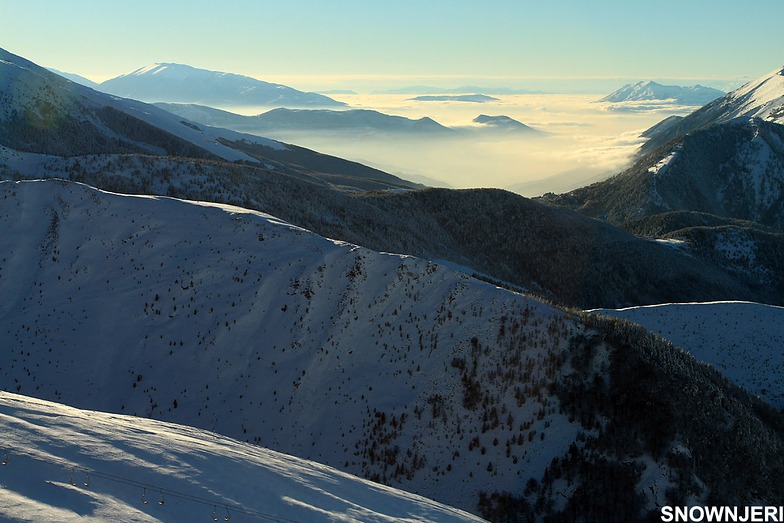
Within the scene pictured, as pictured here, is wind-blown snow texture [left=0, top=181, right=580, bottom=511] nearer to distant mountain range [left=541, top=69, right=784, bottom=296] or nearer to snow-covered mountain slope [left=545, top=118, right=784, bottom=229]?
distant mountain range [left=541, top=69, right=784, bottom=296]

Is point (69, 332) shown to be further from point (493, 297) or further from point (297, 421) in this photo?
point (493, 297)

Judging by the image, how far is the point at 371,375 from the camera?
2070 centimetres

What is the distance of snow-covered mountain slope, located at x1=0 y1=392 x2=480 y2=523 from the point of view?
30.7 feet

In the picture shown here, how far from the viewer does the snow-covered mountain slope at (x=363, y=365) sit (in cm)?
1641

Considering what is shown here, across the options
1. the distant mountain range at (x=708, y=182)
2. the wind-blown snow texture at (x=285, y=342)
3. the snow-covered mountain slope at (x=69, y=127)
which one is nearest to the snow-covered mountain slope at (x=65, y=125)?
the snow-covered mountain slope at (x=69, y=127)

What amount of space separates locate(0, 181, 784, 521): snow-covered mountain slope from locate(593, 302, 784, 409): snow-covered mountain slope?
703cm

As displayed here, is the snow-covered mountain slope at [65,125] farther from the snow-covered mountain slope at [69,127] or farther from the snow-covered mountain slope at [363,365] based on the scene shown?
the snow-covered mountain slope at [363,365]

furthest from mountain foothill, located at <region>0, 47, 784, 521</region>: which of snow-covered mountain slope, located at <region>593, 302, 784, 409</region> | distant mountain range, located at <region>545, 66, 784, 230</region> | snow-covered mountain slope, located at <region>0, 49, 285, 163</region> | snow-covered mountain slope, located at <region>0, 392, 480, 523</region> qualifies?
distant mountain range, located at <region>545, 66, 784, 230</region>

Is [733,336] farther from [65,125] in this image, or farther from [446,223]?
[65,125]

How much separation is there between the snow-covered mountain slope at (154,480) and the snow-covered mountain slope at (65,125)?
215 ft

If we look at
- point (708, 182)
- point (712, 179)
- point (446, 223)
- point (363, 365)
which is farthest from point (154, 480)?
point (712, 179)

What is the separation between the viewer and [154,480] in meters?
10.8

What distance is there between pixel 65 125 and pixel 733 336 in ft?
275

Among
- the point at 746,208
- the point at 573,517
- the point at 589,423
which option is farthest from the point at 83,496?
the point at 746,208
